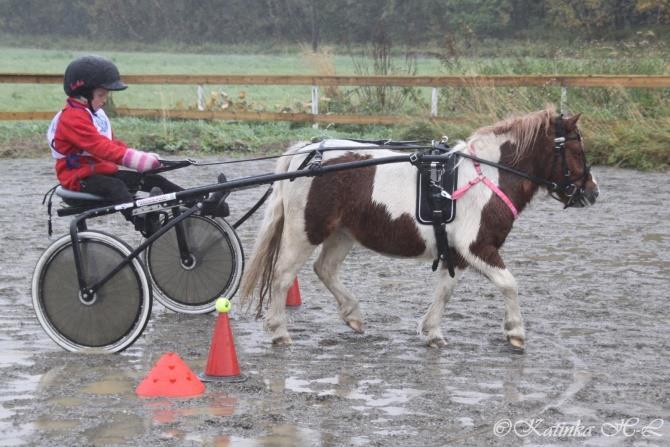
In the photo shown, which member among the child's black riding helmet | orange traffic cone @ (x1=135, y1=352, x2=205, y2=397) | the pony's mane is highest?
the child's black riding helmet

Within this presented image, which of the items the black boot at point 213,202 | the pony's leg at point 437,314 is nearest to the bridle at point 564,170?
the pony's leg at point 437,314

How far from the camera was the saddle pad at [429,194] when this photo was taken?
23.1 feet

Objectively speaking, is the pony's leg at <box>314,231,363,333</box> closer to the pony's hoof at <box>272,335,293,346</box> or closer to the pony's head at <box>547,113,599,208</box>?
the pony's hoof at <box>272,335,293,346</box>

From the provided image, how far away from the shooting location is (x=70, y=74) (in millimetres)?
7039

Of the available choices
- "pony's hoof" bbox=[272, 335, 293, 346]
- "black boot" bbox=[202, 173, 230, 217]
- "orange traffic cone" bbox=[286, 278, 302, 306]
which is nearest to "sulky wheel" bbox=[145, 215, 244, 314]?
"orange traffic cone" bbox=[286, 278, 302, 306]

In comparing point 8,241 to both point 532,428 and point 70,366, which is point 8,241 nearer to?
point 70,366

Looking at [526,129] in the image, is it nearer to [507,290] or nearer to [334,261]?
[507,290]

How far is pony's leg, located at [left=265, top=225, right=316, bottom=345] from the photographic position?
282 inches

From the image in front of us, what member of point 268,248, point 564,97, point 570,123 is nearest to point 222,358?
point 268,248

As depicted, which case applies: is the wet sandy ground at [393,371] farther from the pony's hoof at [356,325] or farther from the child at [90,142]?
the child at [90,142]

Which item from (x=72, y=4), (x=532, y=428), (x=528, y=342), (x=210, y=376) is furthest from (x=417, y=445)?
(x=72, y=4)

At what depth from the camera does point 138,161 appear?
23.4 ft

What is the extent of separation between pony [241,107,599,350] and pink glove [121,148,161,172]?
2.78 feet

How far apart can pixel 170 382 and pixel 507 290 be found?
2.28 metres
